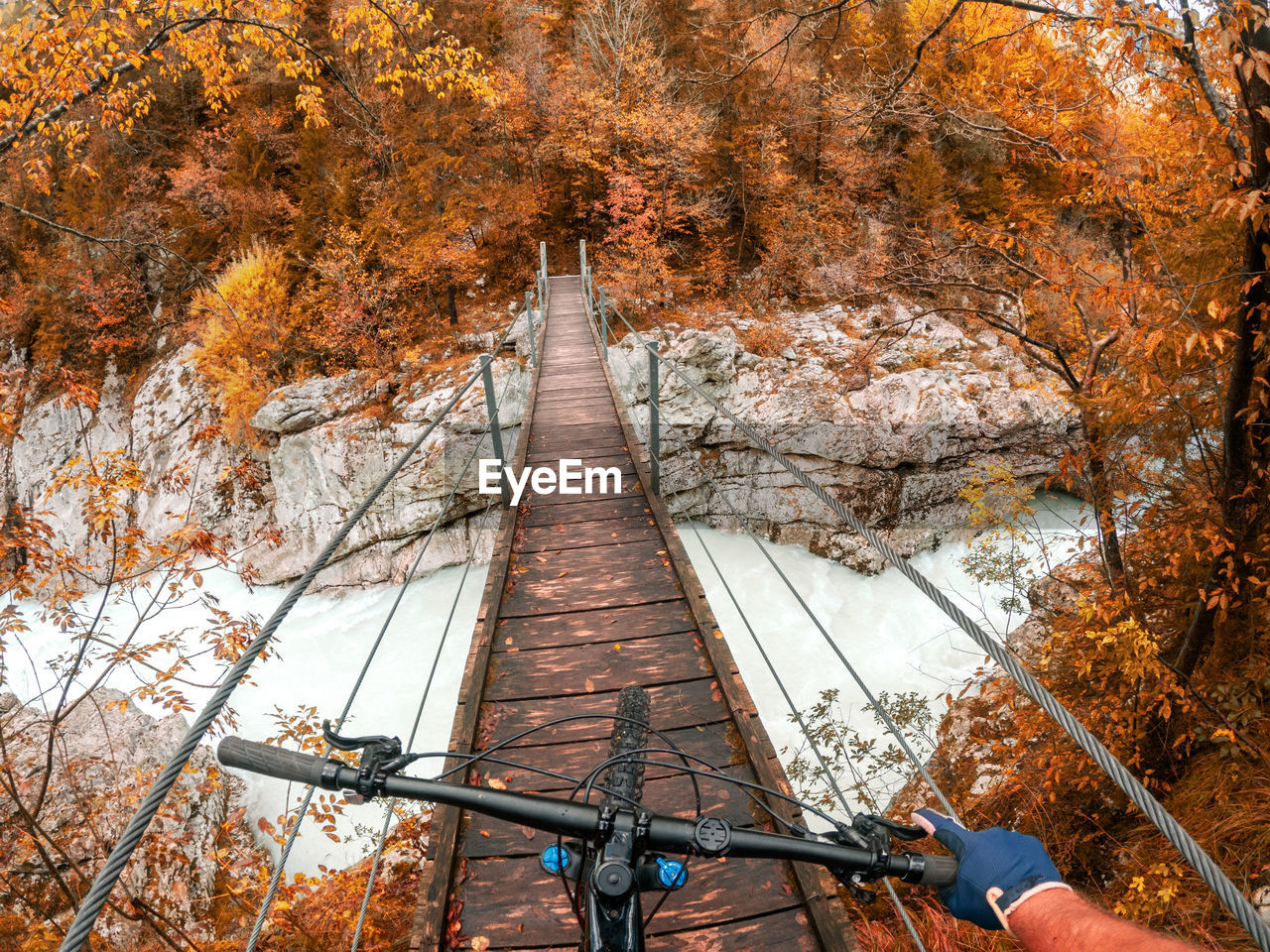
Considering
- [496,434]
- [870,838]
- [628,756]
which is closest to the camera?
[870,838]

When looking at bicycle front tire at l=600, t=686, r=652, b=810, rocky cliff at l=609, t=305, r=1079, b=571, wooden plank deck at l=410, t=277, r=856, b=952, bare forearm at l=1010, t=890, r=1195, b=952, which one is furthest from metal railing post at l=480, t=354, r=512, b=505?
rocky cliff at l=609, t=305, r=1079, b=571

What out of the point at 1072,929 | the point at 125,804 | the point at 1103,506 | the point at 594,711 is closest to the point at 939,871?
the point at 1072,929

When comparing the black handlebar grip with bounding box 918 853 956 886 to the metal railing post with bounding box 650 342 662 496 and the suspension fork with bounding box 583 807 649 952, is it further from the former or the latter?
the metal railing post with bounding box 650 342 662 496

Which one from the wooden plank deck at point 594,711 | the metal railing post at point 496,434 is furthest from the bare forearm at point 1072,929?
the metal railing post at point 496,434

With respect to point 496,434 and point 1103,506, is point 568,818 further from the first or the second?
point 1103,506

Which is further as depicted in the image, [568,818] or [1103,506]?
[1103,506]

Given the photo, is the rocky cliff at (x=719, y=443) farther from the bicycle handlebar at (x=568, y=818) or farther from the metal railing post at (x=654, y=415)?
the bicycle handlebar at (x=568, y=818)

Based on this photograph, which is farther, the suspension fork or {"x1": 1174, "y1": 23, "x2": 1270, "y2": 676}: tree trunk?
{"x1": 1174, "y1": 23, "x2": 1270, "y2": 676}: tree trunk
